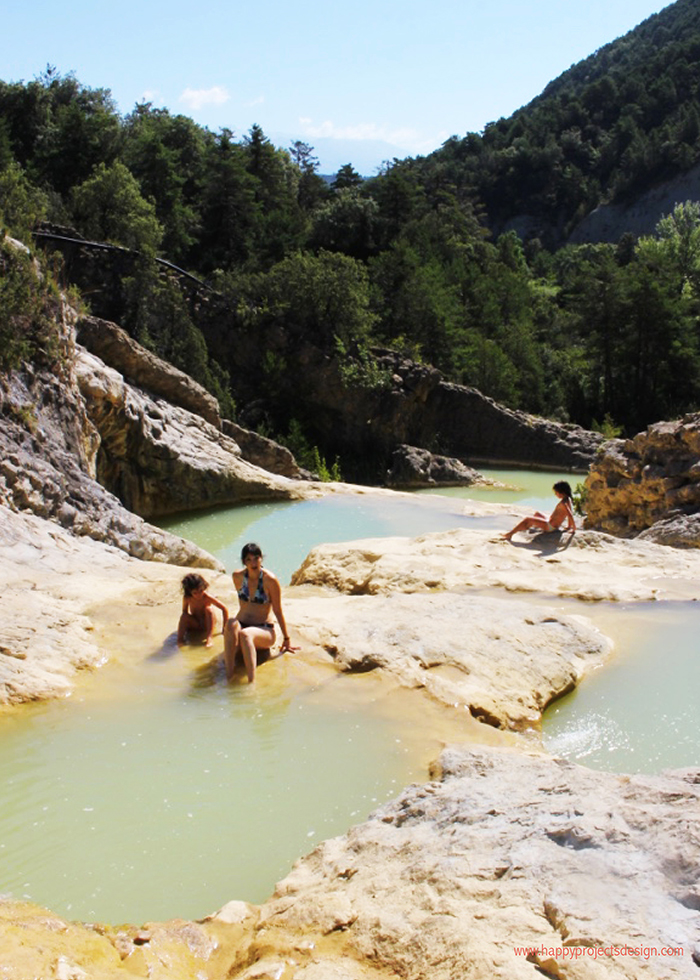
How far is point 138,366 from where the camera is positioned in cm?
1838

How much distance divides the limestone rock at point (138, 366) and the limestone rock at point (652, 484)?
8.46 metres

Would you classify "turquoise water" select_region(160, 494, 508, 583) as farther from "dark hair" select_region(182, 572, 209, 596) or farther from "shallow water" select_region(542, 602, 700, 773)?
"shallow water" select_region(542, 602, 700, 773)

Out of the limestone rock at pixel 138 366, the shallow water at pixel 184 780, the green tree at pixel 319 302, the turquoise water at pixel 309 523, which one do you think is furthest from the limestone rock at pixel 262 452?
the shallow water at pixel 184 780

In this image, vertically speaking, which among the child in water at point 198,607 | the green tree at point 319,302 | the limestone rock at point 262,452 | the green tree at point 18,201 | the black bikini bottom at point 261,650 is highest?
the green tree at point 18,201

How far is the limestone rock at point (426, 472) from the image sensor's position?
2775 cm

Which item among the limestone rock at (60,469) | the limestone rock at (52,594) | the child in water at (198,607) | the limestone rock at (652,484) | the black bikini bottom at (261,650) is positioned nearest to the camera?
the limestone rock at (52,594)

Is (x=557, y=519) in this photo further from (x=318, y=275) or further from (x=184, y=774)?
(x=318, y=275)

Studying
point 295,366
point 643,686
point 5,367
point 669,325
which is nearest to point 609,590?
point 643,686

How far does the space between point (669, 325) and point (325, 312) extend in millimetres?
15203

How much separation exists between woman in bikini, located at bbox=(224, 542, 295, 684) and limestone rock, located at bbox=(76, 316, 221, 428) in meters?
11.2

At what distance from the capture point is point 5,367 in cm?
1146

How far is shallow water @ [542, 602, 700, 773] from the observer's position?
19.5 ft

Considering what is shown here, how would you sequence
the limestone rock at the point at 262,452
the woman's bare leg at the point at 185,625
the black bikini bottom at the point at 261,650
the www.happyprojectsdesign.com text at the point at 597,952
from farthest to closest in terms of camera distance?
1. the limestone rock at the point at 262,452
2. the woman's bare leg at the point at 185,625
3. the black bikini bottom at the point at 261,650
4. the www.happyprojectsdesign.com text at the point at 597,952

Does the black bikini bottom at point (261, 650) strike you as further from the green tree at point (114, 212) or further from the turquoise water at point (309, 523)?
the green tree at point (114, 212)
